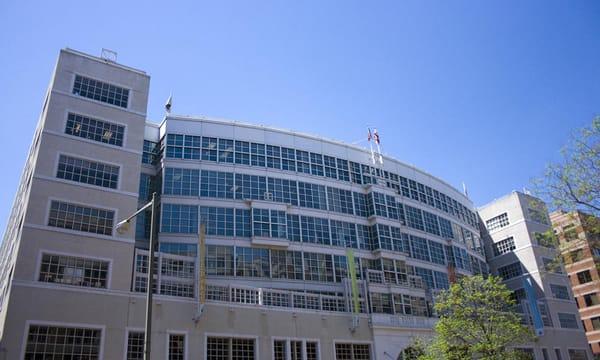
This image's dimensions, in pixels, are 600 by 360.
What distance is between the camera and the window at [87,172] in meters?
40.8

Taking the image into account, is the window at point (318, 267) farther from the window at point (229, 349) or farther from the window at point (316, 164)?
the window at point (229, 349)

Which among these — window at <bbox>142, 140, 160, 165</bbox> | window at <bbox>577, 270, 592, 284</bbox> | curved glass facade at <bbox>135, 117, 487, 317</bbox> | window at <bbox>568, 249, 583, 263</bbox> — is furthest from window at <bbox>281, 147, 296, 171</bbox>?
window at <bbox>577, 270, 592, 284</bbox>

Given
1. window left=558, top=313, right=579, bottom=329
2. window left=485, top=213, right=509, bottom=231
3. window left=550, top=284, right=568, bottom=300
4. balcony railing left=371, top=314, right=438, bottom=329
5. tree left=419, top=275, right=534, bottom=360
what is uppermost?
window left=485, top=213, right=509, bottom=231

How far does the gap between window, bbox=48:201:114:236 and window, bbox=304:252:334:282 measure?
21.0 metres

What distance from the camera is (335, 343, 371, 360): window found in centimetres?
4714

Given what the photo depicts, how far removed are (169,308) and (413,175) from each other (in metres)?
40.0

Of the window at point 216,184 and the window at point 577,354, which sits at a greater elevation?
the window at point 216,184

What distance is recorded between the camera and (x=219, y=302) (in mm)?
41875

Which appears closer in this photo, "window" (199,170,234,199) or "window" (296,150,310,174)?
"window" (199,170,234,199)

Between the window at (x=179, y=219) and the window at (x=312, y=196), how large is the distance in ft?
39.7

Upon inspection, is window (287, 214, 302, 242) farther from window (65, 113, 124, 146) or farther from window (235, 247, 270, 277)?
window (65, 113, 124, 146)

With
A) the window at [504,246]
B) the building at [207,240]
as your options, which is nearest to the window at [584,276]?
the window at [504,246]

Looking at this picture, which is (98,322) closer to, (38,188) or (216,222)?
(38,188)

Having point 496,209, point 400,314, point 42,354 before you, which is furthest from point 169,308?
point 496,209
